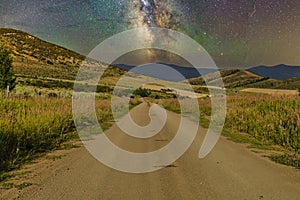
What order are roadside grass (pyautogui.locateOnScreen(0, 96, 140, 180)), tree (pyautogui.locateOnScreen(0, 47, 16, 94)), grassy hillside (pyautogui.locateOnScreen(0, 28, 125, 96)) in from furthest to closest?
grassy hillside (pyautogui.locateOnScreen(0, 28, 125, 96)), tree (pyautogui.locateOnScreen(0, 47, 16, 94)), roadside grass (pyautogui.locateOnScreen(0, 96, 140, 180))

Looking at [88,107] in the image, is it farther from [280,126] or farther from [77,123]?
[280,126]

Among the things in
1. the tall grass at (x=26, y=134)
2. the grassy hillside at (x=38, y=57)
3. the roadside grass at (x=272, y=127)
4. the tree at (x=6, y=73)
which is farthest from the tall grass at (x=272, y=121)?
the grassy hillside at (x=38, y=57)

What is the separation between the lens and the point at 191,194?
18.6 feet

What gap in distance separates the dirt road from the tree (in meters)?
42.3

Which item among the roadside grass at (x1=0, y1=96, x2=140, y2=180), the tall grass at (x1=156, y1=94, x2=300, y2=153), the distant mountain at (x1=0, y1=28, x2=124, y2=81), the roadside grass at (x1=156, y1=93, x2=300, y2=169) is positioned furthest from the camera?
the distant mountain at (x1=0, y1=28, x2=124, y2=81)

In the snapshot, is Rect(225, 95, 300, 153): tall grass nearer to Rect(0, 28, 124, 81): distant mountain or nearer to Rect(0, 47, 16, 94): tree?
Rect(0, 47, 16, 94): tree

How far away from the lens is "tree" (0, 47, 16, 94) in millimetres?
47562

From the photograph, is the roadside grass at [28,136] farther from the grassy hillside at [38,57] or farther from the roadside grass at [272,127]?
the grassy hillside at [38,57]

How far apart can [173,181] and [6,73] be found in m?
48.0

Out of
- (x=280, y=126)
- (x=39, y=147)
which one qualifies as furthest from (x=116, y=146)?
(x=280, y=126)

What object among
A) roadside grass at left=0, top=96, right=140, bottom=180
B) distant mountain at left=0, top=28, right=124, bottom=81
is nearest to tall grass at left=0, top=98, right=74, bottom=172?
roadside grass at left=0, top=96, right=140, bottom=180

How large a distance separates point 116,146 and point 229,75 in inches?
6633

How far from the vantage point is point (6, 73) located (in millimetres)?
49094

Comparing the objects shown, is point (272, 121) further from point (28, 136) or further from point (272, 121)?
point (28, 136)
